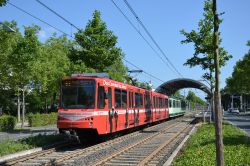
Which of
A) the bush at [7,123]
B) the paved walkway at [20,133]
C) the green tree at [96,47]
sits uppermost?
the green tree at [96,47]

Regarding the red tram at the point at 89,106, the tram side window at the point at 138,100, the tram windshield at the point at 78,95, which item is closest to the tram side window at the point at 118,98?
the red tram at the point at 89,106

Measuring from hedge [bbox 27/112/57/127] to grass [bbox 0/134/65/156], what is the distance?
1695 cm

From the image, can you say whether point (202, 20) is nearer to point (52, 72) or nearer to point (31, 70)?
point (31, 70)

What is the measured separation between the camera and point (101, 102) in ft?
62.2

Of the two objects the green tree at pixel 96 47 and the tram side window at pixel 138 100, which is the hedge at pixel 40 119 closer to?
the green tree at pixel 96 47

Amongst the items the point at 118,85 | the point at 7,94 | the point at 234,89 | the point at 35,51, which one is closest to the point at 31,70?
the point at 35,51

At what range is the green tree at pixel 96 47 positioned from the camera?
28891 millimetres

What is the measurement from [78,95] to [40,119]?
20814mm

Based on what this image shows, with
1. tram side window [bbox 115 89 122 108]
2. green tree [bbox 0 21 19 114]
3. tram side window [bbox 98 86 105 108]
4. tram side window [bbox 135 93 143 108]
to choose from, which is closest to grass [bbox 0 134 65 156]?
tram side window [bbox 98 86 105 108]

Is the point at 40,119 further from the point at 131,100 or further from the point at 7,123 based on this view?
the point at 131,100

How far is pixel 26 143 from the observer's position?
17688 millimetres

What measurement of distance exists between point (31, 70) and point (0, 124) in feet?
15.0

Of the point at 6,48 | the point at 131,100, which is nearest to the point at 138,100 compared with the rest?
the point at 131,100

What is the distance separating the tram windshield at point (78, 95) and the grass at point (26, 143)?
6.08ft
